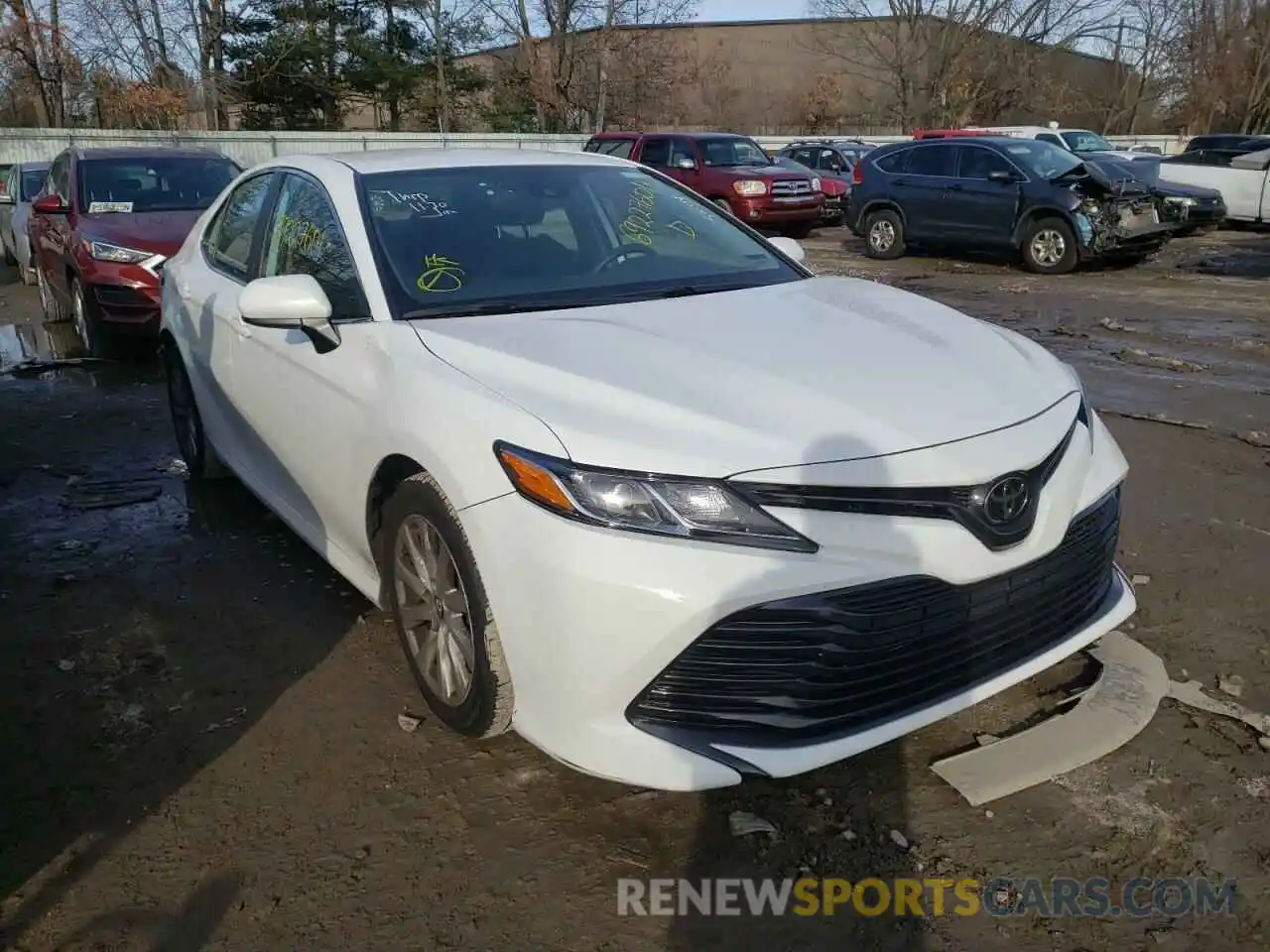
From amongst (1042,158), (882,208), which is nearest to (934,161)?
(882,208)

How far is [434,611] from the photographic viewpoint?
3043mm

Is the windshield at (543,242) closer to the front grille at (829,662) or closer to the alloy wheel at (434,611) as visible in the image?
the alloy wheel at (434,611)

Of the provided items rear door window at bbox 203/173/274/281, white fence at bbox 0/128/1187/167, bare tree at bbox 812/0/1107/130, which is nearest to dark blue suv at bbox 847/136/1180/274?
white fence at bbox 0/128/1187/167

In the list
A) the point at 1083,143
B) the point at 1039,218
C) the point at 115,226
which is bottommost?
the point at 1039,218

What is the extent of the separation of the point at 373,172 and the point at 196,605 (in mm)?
1745

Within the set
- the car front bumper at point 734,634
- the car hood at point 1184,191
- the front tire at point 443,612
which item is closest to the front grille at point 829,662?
the car front bumper at point 734,634

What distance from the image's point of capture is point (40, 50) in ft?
91.8

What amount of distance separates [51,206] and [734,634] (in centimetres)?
861

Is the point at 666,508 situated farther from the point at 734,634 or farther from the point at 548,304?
the point at 548,304

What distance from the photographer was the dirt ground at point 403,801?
7.95ft

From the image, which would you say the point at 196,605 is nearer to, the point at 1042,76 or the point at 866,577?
the point at 866,577

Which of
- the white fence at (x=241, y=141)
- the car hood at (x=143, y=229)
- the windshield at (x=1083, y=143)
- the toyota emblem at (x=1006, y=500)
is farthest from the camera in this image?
the white fence at (x=241, y=141)

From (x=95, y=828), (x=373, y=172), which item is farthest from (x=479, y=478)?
(x=373, y=172)

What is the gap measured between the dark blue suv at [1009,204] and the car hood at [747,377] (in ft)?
35.4
